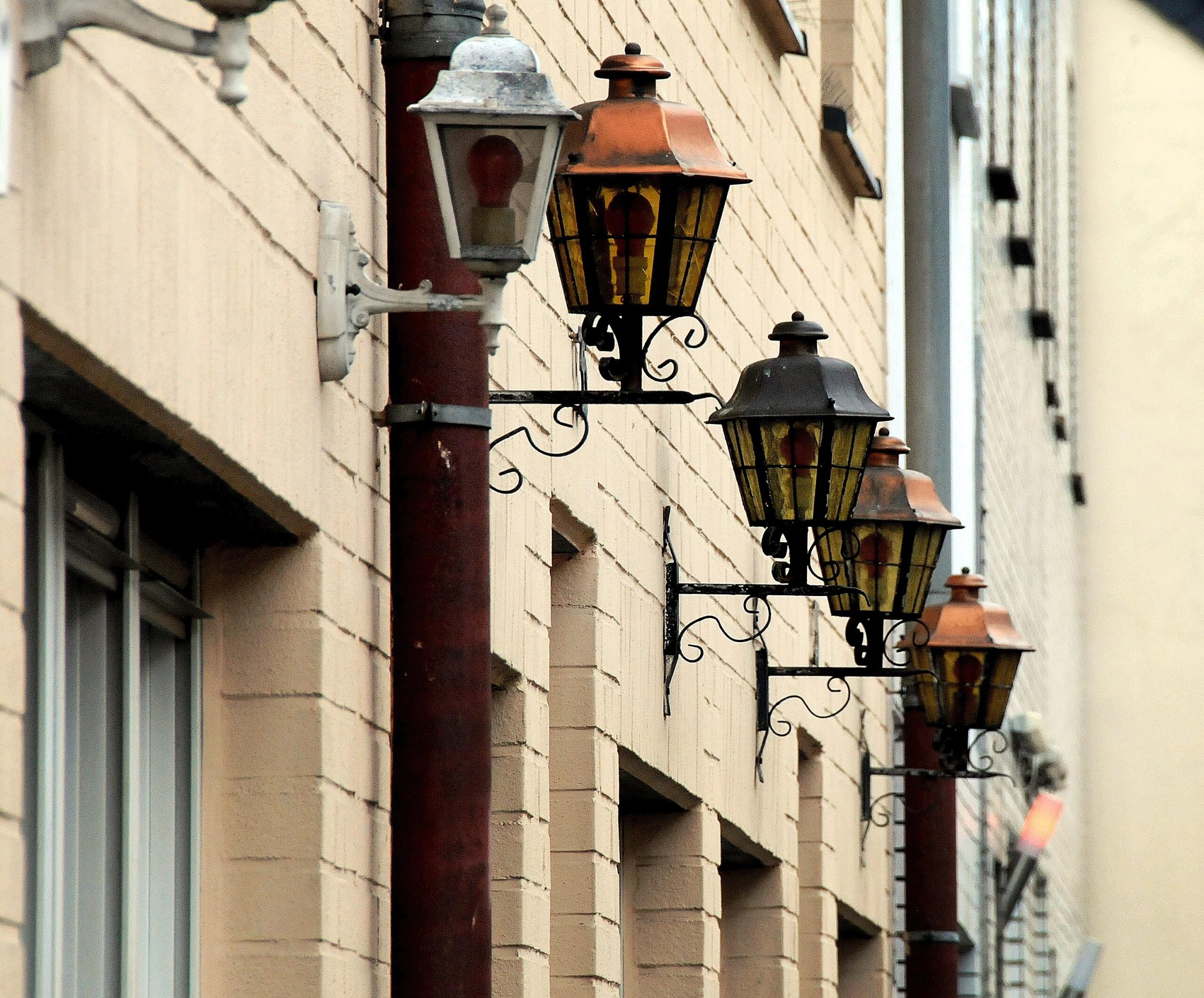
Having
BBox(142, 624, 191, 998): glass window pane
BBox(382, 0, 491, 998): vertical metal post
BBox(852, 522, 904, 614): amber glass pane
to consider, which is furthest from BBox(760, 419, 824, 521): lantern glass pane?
BBox(142, 624, 191, 998): glass window pane

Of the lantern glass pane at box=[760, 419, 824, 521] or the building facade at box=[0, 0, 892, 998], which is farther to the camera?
the lantern glass pane at box=[760, 419, 824, 521]

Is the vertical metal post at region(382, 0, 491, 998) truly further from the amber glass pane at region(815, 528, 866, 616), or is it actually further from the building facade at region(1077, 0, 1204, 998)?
the building facade at region(1077, 0, 1204, 998)

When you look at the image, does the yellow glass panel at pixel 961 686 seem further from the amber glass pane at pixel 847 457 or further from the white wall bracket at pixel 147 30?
the white wall bracket at pixel 147 30

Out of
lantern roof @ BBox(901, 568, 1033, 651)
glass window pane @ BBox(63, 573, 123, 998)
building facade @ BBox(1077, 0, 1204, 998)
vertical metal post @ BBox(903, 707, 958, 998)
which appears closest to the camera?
glass window pane @ BBox(63, 573, 123, 998)

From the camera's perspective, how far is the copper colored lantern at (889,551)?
25.8ft

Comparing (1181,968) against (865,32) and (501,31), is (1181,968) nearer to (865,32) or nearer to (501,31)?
(865,32)

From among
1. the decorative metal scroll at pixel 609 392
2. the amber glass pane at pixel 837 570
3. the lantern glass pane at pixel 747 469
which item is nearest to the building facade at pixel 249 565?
the decorative metal scroll at pixel 609 392

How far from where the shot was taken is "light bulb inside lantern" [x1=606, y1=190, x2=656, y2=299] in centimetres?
506

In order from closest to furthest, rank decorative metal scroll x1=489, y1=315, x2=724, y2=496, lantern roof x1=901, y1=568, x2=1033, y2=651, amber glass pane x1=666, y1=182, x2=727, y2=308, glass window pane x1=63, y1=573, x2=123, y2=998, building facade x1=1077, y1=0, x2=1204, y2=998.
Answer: glass window pane x1=63, y1=573, x2=123, y2=998 → decorative metal scroll x1=489, y1=315, x2=724, y2=496 → amber glass pane x1=666, y1=182, x2=727, y2=308 → lantern roof x1=901, y1=568, x2=1033, y2=651 → building facade x1=1077, y1=0, x2=1204, y2=998

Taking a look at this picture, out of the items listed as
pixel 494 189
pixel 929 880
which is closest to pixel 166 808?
pixel 494 189

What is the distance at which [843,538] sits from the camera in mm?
7375

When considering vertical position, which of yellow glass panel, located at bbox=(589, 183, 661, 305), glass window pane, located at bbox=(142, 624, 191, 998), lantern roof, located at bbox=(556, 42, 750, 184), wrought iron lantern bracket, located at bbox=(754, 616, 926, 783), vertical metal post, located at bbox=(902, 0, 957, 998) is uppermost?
vertical metal post, located at bbox=(902, 0, 957, 998)

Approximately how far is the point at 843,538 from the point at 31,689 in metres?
3.87

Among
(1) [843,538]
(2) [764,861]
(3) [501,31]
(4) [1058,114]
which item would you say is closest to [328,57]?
(3) [501,31]
